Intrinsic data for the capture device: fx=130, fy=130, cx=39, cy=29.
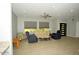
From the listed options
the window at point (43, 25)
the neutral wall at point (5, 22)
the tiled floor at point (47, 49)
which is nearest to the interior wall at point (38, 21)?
the window at point (43, 25)

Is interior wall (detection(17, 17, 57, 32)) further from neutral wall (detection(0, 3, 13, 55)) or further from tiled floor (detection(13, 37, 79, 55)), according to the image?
neutral wall (detection(0, 3, 13, 55))

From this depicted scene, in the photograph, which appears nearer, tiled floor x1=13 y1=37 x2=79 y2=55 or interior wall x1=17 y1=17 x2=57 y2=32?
tiled floor x1=13 y1=37 x2=79 y2=55

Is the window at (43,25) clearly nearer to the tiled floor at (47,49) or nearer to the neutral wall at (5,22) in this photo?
the tiled floor at (47,49)

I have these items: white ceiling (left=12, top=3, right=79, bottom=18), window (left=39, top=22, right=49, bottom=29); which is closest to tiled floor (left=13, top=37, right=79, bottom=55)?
white ceiling (left=12, top=3, right=79, bottom=18)

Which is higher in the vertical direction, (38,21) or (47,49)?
(38,21)

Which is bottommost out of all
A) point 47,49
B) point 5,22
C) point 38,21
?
point 47,49

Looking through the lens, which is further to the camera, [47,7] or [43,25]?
[43,25]

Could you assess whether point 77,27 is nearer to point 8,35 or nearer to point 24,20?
point 24,20

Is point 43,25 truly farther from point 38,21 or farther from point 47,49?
point 47,49

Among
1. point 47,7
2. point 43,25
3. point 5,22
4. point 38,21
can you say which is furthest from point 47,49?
point 43,25

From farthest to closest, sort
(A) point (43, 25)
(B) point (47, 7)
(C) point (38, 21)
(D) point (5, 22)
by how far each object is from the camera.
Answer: (A) point (43, 25) → (C) point (38, 21) → (B) point (47, 7) → (D) point (5, 22)

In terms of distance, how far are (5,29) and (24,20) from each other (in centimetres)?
985
